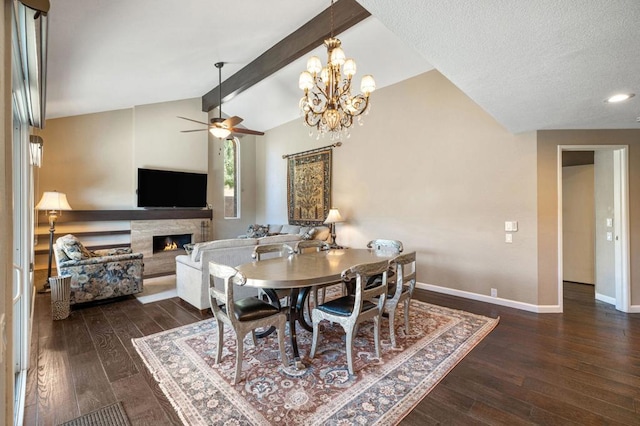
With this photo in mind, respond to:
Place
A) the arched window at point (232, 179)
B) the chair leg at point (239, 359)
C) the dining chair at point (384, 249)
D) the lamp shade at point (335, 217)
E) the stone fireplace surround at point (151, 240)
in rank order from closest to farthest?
the chair leg at point (239, 359) → the dining chair at point (384, 249) → the lamp shade at point (335, 217) → the stone fireplace surround at point (151, 240) → the arched window at point (232, 179)

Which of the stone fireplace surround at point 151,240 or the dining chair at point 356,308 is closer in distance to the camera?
the dining chair at point 356,308

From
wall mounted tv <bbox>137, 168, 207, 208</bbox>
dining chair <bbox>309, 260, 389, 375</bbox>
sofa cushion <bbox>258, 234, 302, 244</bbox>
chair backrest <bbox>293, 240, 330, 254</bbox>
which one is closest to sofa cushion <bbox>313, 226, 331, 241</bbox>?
sofa cushion <bbox>258, 234, 302, 244</bbox>

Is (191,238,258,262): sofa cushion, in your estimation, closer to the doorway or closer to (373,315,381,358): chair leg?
(373,315,381,358): chair leg

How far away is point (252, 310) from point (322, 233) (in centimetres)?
388

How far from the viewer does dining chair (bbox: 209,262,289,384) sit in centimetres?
217

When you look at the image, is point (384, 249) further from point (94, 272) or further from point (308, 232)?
point (94, 272)

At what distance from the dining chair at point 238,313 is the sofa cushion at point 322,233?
3.63 meters

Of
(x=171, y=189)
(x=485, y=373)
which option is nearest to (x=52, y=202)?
(x=171, y=189)

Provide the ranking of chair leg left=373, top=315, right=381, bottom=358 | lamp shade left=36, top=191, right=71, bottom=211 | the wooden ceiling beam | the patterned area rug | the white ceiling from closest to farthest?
the white ceiling < the patterned area rug < chair leg left=373, top=315, right=381, bottom=358 < the wooden ceiling beam < lamp shade left=36, top=191, right=71, bottom=211

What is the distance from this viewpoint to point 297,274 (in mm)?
2377

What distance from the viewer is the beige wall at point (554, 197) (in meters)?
3.77

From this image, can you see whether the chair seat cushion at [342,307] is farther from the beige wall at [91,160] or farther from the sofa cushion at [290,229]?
the beige wall at [91,160]

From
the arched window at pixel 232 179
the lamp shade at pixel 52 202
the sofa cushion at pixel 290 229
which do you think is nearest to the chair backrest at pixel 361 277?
the sofa cushion at pixel 290 229

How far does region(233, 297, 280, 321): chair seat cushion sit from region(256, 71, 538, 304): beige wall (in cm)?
319
